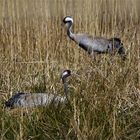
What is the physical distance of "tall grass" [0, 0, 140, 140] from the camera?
3.20 metres

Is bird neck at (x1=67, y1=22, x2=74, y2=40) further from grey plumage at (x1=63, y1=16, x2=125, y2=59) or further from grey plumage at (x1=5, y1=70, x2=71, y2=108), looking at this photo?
grey plumage at (x1=5, y1=70, x2=71, y2=108)

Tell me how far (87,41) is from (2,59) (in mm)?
1504

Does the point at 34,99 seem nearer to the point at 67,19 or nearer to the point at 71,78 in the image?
the point at 71,78

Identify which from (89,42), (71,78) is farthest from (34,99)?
(89,42)

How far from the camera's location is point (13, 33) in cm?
586

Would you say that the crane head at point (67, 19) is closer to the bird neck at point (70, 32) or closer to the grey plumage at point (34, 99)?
the bird neck at point (70, 32)

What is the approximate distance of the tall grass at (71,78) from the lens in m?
3.20

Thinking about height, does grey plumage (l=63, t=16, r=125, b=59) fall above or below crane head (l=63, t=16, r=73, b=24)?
below

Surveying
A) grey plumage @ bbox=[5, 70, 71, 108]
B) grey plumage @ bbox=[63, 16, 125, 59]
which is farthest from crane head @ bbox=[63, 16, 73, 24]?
grey plumage @ bbox=[5, 70, 71, 108]

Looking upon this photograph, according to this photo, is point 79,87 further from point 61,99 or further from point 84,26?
point 84,26

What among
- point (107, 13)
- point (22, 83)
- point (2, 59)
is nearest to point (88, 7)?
point (107, 13)

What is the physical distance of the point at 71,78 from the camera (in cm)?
418

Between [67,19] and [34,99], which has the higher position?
[67,19]

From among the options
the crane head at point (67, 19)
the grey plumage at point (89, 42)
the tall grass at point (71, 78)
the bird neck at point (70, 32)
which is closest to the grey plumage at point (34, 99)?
the tall grass at point (71, 78)
